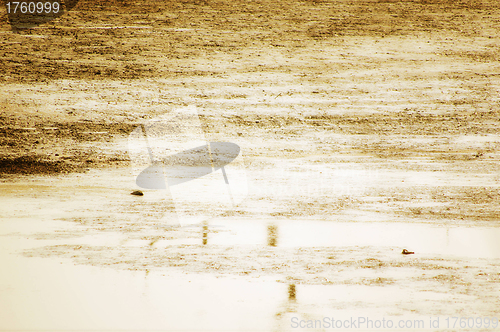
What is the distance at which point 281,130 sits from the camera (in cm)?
969

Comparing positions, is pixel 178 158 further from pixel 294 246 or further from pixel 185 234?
pixel 294 246

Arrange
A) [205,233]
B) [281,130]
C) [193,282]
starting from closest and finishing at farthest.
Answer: [193,282] < [205,233] < [281,130]

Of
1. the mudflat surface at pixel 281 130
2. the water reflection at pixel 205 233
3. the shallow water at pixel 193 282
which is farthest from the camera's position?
the water reflection at pixel 205 233

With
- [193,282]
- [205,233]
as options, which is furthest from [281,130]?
[193,282]

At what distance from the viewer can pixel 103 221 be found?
576 centimetres

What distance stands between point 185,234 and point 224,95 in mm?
6044

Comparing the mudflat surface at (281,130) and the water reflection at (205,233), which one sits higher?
the mudflat surface at (281,130)

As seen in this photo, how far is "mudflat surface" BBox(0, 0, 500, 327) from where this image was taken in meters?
4.96

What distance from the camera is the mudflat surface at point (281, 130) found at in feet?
16.3

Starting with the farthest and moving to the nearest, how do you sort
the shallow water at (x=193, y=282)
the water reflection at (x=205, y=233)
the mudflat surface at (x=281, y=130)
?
the water reflection at (x=205, y=233)
the mudflat surface at (x=281, y=130)
the shallow water at (x=193, y=282)

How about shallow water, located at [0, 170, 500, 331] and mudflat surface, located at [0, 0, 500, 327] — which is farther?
mudflat surface, located at [0, 0, 500, 327]

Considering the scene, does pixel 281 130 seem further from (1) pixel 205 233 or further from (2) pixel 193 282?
(2) pixel 193 282

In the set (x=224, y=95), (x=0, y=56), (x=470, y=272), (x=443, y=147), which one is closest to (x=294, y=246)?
(x=470, y=272)

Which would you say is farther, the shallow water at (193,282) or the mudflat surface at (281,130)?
the mudflat surface at (281,130)
